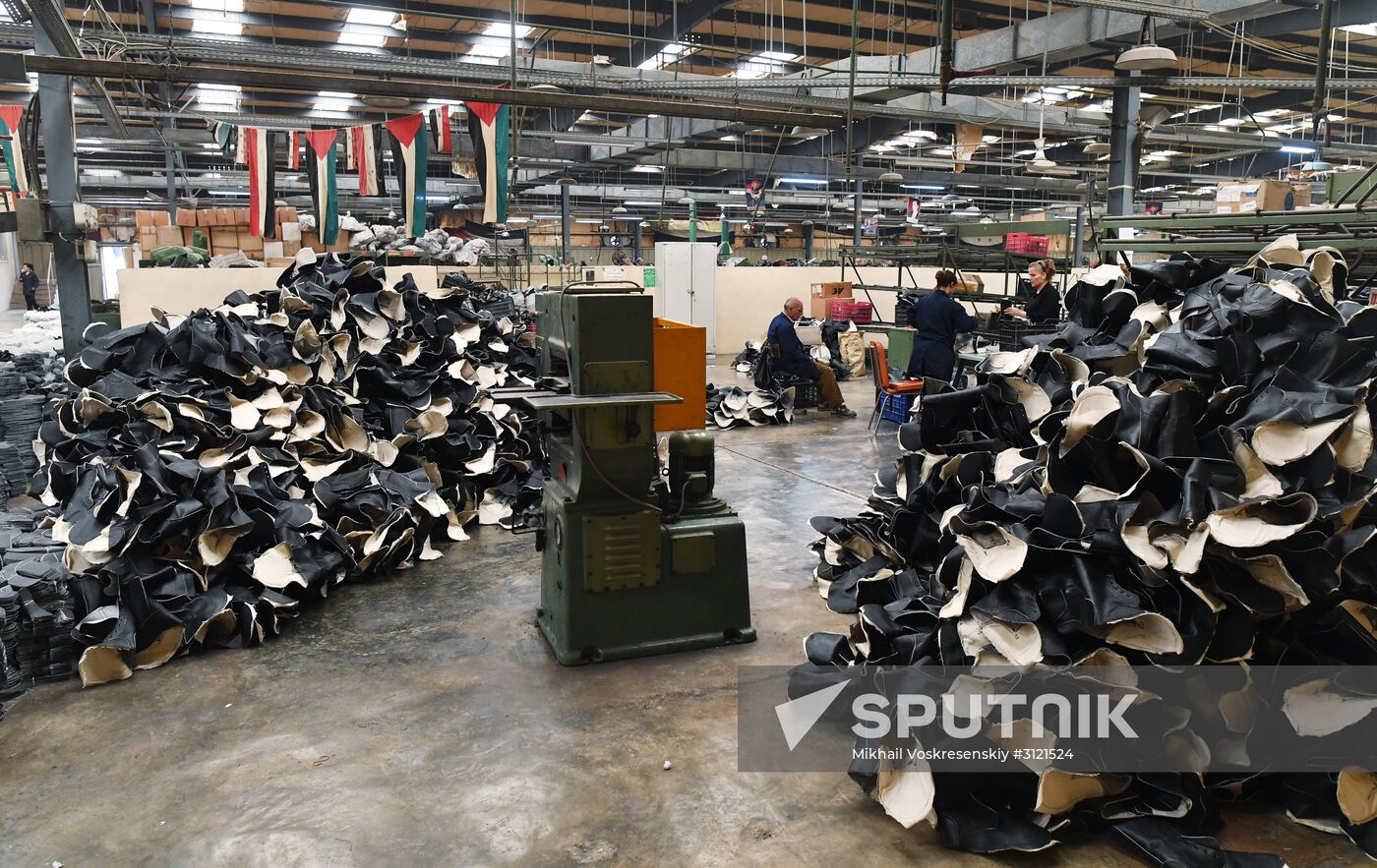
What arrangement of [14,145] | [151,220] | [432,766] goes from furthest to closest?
[151,220] → [14,145] → [432,766]

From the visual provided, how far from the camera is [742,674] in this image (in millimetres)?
3340

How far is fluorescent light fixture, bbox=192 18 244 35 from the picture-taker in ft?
27.6

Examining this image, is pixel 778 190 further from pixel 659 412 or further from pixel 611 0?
pixel 659 412

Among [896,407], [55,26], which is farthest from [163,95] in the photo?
[896,407]

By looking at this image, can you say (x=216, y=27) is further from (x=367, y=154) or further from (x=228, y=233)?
(x=367, y=154)

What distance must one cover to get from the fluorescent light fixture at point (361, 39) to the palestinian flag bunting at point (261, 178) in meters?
1.80

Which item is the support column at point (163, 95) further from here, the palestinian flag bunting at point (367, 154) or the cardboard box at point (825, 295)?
the cardboard box at point (825, 295)

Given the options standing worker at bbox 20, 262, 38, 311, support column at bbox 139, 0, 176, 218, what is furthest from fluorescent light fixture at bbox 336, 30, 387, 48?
standing worker at bbox 20, 262, 38, 311

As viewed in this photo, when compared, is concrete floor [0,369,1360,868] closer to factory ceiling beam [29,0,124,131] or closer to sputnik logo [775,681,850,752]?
sputnik logo [775,681,850,752]

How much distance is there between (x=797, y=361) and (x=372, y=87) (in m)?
4.58

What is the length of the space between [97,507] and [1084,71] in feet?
35.8

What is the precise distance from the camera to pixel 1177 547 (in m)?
2.39

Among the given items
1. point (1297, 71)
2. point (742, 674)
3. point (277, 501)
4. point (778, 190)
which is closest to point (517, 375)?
point (277, 501)

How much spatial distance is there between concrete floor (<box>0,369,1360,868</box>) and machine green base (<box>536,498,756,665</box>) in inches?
3.5
